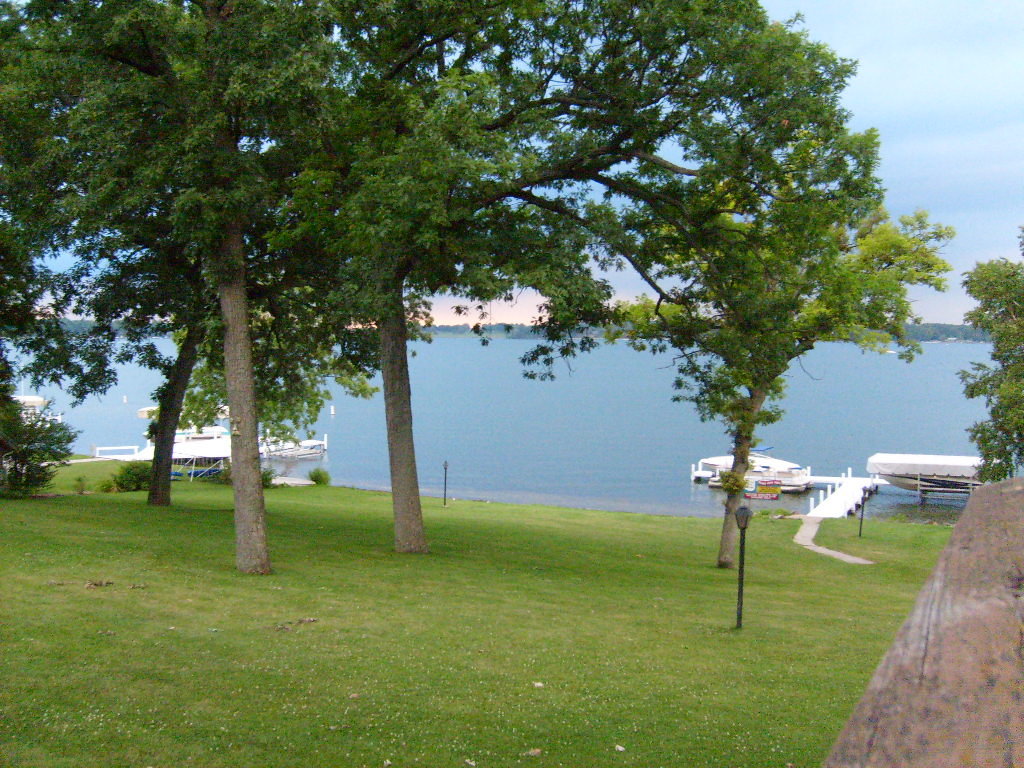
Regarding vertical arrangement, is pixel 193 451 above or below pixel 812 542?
above

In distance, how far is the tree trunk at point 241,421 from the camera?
14.7m

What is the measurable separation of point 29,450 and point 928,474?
156 ft

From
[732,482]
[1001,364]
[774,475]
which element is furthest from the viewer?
[774,475]

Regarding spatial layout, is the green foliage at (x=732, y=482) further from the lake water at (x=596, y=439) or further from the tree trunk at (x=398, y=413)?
the tree trunk at (x=398, y=413)

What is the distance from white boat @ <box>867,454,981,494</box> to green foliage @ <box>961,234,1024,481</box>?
3361cm

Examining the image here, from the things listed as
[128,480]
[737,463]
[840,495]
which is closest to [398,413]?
[737,463]

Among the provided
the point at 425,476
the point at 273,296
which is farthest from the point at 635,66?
the point at 425,476

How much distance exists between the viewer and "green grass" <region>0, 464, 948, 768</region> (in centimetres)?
707

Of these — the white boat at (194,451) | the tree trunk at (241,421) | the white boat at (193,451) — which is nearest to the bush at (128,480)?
the white boat at (193,451)

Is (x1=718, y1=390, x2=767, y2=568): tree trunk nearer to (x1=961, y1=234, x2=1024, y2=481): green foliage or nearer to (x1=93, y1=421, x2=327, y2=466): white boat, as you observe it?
(x1=961, y1=234, x2=1024, y2=481): green foliage

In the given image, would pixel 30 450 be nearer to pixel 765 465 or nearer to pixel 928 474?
pixel 765 465

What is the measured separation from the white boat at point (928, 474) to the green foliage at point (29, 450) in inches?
1796

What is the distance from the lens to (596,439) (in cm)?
7938

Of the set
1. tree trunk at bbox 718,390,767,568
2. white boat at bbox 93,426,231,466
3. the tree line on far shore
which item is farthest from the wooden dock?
white boat at bbox 93,426,231,466
